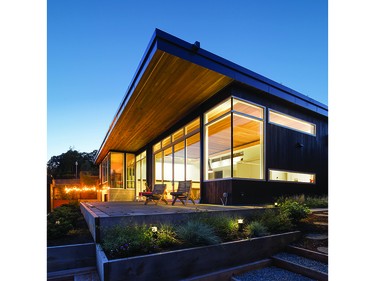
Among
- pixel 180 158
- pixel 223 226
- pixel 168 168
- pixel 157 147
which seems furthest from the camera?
pixel 157 147

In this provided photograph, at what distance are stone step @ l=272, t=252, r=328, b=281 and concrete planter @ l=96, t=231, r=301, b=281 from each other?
7.6 inches

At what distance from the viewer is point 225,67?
650 centimetres

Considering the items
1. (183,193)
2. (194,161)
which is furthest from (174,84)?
(194,161)

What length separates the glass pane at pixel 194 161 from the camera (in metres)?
8.64

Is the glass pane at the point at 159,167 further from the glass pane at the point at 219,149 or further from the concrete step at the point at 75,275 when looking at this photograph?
the concrete step at the point at 75,275

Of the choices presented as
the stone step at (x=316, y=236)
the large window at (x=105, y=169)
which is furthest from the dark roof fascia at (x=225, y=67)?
the large window at (x=105, y=169)

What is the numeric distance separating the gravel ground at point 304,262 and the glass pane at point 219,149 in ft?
9.52

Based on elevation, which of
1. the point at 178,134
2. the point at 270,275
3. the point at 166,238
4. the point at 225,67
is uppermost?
the point at 225,67

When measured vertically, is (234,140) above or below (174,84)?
below

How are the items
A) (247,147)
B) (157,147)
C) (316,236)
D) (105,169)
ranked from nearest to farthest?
(316,236) < (247,147) < (157,147) < (105,169)

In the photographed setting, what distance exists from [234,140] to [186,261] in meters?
4.33

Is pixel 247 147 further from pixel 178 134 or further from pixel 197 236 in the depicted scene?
pixel 197 236
